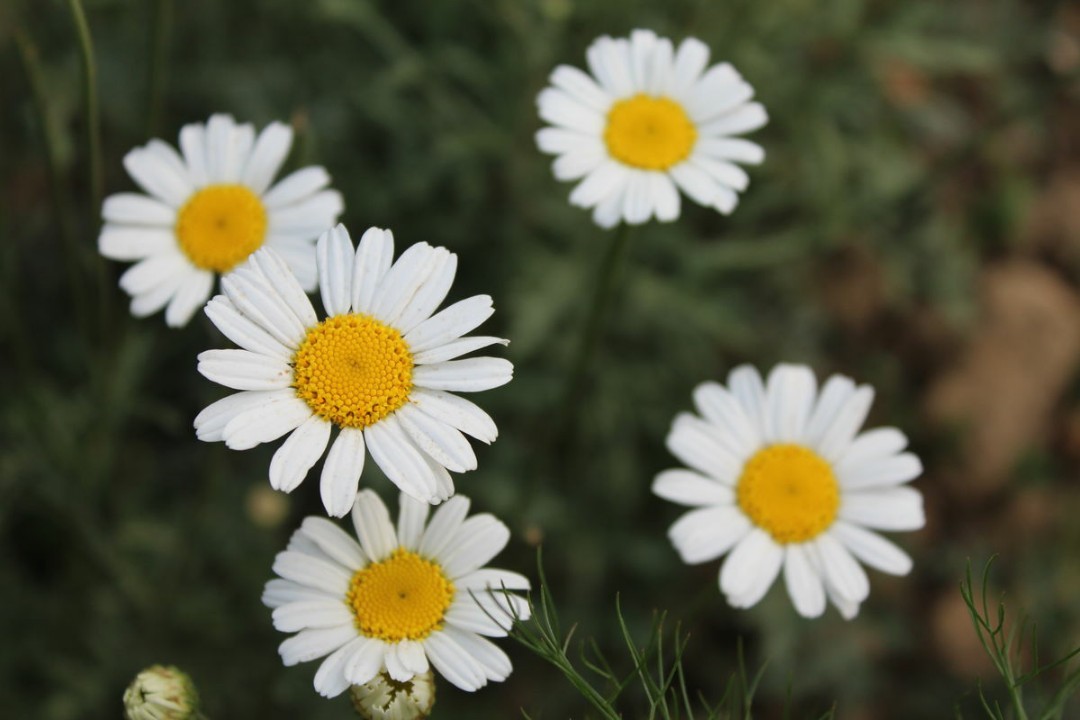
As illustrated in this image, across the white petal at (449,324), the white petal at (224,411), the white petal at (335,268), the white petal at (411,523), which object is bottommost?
the white petal at (411,523)

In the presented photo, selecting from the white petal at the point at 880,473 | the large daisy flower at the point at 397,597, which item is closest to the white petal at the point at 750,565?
the white petal at the point at 880,473

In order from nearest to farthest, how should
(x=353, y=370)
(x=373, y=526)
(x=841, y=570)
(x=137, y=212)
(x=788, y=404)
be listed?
1. (x=353, y=370)
2. (x=373, y=526)
3. (x=841, y=570)
4. (x=137, y=212)
5. (x=788, y=404)

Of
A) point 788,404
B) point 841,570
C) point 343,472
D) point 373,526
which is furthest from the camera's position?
point 788,404

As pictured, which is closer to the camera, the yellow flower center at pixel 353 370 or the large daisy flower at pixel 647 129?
the yellow flower center at pixel 353 370

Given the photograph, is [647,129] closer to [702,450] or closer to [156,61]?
[702,450]

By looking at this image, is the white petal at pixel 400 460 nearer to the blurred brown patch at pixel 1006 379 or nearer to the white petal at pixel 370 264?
the white petal at pixel 370 264

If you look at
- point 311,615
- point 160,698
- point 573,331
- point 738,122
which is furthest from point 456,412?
point 573,331

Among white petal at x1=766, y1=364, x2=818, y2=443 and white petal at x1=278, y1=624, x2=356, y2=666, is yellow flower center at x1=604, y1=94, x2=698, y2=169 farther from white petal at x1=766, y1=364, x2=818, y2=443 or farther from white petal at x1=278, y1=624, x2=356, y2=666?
white petal at x1=278, y1=624, x2=356, y2=666

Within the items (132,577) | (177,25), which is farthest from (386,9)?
(132,577)
